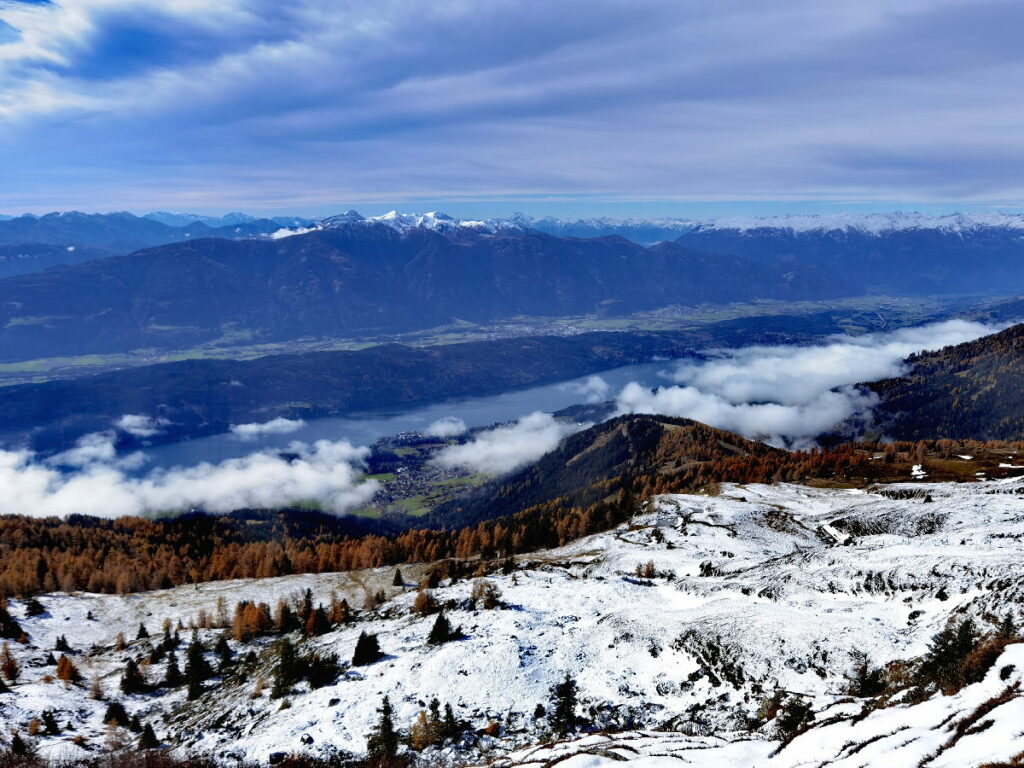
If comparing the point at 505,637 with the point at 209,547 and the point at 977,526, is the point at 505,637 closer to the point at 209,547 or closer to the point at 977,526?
the point at 977,526

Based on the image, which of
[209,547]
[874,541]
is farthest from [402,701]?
[209,547]

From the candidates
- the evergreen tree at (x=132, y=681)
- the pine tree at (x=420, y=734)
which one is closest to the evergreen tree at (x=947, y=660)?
the pine tree at (x=420, y=734)

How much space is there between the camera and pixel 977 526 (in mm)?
81688

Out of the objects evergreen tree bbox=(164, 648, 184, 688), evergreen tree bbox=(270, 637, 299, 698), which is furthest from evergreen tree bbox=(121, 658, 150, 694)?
evergreen tree bbox=(270, 637, 299, 698)

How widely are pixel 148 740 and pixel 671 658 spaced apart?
53255 millimetres

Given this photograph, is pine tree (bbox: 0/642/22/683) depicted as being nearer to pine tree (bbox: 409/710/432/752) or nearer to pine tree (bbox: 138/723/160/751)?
pine tree (bbox: 138/723/160/751)

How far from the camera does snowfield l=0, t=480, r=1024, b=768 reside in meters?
35.6

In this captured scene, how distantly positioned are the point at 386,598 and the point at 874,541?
74211 millimetres

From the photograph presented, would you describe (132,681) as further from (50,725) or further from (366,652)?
(366,652)

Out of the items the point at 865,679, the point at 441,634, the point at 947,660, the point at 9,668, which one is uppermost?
the point at 947,660

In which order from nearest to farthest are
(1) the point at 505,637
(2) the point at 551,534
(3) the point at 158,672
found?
(1) the point at 505,637 < (3) the point at 158,672 < (2) the point at 551,534

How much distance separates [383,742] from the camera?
51938mm

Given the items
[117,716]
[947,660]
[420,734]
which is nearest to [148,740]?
[117,716]

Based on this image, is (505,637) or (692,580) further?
(692,580)
